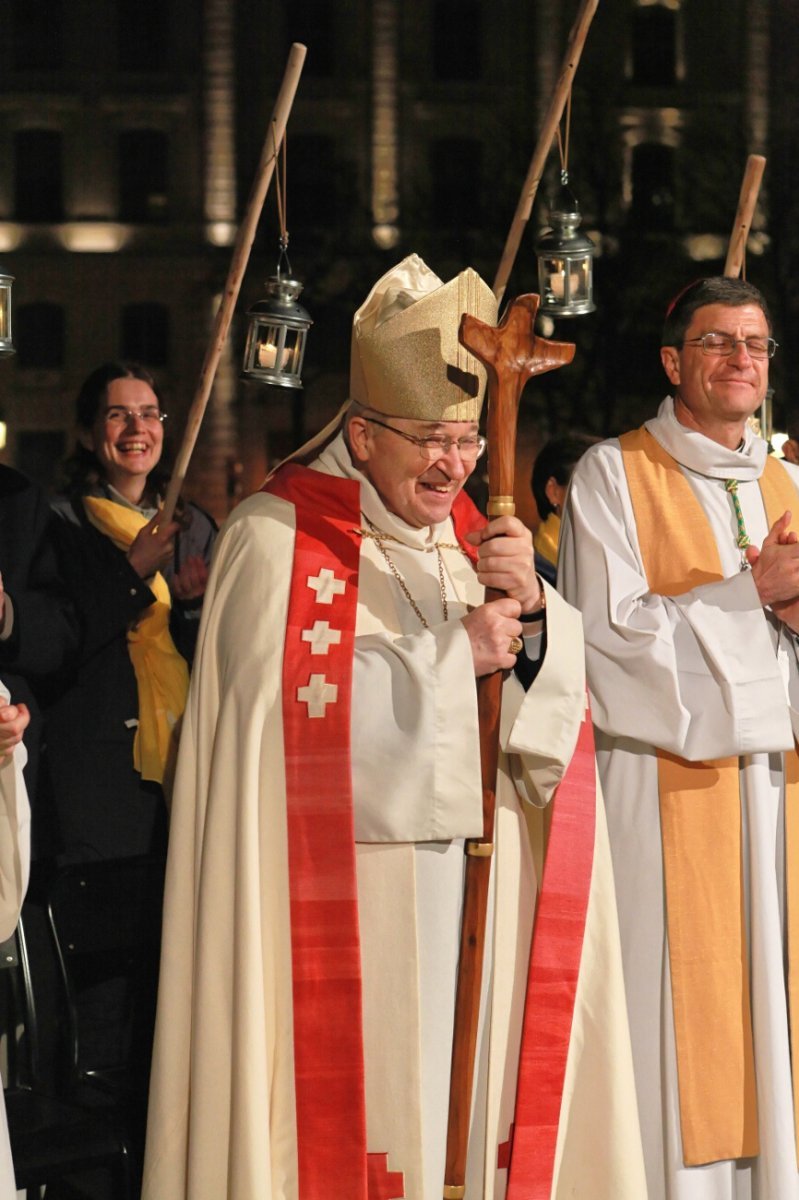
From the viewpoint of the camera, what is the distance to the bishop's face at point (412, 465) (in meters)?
4.06

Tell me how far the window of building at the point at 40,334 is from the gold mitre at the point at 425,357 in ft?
30.9

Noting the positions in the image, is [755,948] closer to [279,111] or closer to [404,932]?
[404,932]

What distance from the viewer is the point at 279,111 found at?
17.6ft

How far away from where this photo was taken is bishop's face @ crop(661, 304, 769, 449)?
4.91 meters

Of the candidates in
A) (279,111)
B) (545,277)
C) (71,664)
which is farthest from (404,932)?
(545,277)

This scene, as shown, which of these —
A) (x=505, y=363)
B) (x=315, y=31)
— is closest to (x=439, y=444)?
(x=505, y=363)

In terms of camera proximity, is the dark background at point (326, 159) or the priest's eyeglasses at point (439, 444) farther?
the dark background at point (326, 159)

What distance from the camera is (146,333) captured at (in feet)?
45.8

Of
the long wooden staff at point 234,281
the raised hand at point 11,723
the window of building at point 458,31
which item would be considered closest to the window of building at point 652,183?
the window of building at point 458,31

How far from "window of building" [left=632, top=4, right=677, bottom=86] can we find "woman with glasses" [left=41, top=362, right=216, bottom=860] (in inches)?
370

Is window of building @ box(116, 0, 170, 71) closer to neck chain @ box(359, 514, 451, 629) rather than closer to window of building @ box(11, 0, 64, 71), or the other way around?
window of building @ box(11, 0, 64, 71)

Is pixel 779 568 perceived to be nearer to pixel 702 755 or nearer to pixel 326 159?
pixel 702 755

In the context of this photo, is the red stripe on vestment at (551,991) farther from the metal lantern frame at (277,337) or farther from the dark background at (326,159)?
the dark background at (326,159)

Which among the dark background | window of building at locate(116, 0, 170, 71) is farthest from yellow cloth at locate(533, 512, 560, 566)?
window of building at locate(116, 0, 170, 71)
